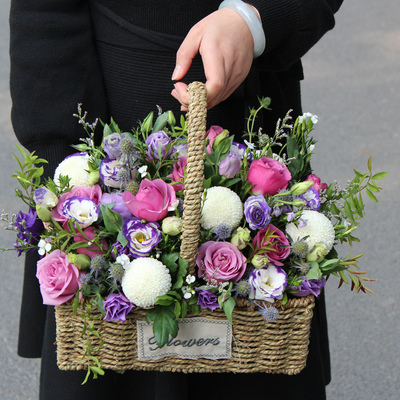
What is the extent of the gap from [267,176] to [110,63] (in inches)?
16.6

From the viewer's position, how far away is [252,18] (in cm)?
83

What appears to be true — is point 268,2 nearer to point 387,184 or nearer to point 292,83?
point 292,83

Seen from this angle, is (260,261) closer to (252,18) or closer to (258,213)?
(258,213)

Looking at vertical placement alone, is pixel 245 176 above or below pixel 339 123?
below

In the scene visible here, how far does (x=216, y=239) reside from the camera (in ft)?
2.44

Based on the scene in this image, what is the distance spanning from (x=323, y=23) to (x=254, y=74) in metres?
0.15

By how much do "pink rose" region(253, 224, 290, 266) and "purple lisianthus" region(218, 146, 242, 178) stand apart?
0.09 m

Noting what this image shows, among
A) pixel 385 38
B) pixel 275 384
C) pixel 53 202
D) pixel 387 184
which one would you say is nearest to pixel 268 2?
pixel 53 202

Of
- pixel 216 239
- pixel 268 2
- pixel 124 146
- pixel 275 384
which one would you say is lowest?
pixel 275 384

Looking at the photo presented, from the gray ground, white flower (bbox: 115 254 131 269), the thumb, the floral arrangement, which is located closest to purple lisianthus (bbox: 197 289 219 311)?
the floral arrangement

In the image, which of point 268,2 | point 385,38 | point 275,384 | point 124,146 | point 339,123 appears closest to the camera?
point 124,146

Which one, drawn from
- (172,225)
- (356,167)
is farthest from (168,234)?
(356,167)

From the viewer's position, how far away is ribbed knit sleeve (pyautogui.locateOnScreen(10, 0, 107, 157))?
921 millimetres

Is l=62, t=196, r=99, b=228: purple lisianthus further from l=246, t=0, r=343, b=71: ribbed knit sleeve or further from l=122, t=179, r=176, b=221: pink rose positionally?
l=246, t=0, r=343, b=71: ribbed knit sleeve
